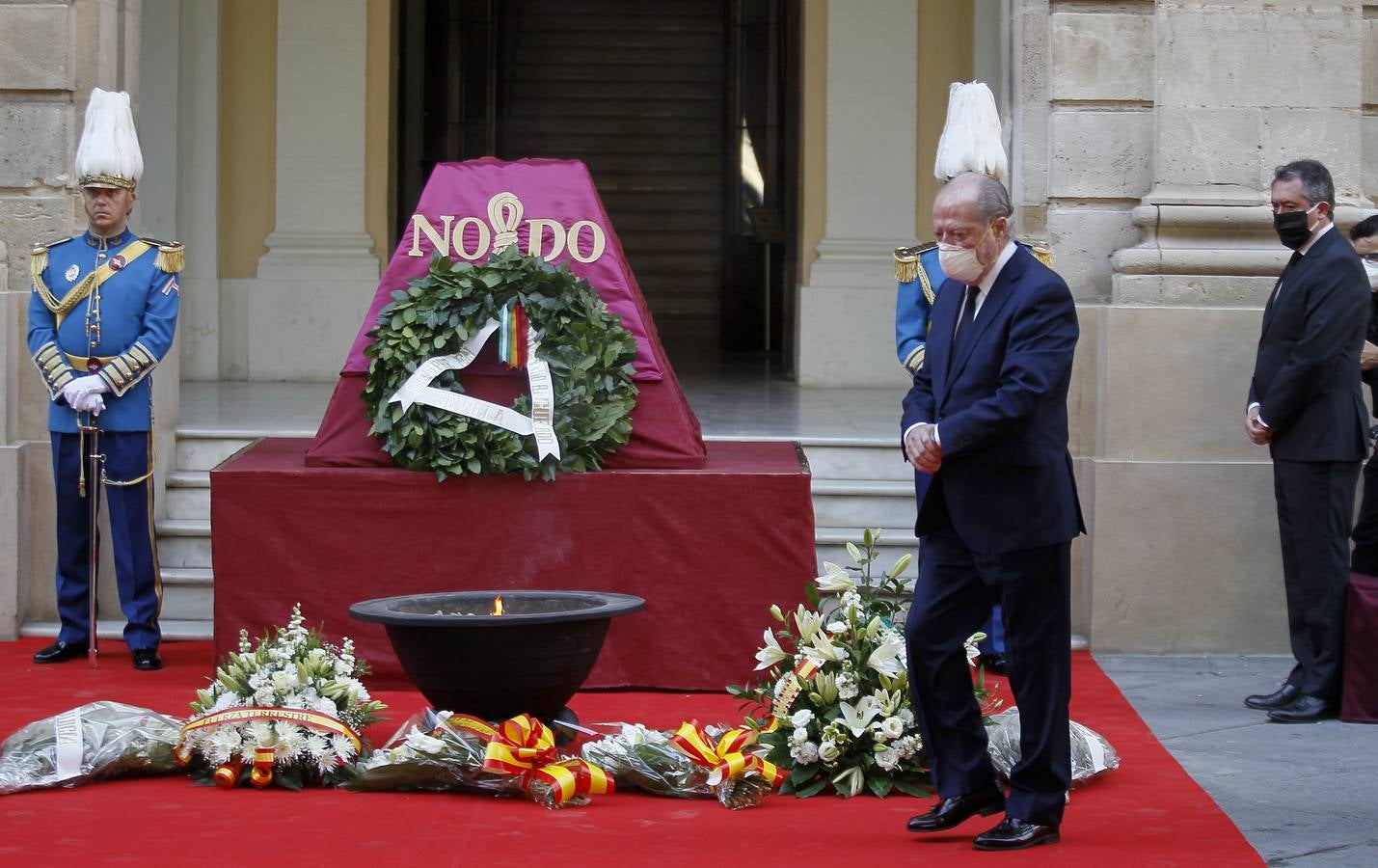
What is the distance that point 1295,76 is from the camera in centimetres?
836

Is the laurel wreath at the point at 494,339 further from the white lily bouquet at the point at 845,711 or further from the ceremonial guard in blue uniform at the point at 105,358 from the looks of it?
the white lily bouquet at the point at 845,711

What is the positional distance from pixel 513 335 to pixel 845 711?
2255mm

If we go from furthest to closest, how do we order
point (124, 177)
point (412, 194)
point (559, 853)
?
point (412, 194) < point (124, 177) < point (559, 853)

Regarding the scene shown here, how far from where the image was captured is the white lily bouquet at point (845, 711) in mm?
5570

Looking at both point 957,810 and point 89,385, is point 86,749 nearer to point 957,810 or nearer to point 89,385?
point 89,385

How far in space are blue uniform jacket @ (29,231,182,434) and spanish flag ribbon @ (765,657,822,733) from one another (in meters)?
3.44

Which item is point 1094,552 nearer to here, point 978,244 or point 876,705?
point 876,705

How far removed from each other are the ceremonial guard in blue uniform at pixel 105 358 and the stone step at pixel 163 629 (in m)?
0.39

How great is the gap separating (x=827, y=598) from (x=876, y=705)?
2588 millimetres

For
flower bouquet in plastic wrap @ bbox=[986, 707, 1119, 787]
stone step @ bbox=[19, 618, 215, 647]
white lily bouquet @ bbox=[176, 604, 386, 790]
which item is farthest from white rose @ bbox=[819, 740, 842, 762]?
stone step @ bbox=[19, 618, 215, 647]

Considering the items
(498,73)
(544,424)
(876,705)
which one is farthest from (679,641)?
(498,73)

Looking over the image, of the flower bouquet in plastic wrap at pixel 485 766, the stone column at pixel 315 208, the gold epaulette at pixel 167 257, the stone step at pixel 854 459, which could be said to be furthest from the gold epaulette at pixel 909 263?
the stone column at pixel 315 208

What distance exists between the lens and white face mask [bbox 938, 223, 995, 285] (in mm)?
4930

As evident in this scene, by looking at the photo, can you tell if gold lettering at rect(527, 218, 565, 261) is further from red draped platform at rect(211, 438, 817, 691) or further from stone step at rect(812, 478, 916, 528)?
stone step at rect(812, 478, 916, 528)
